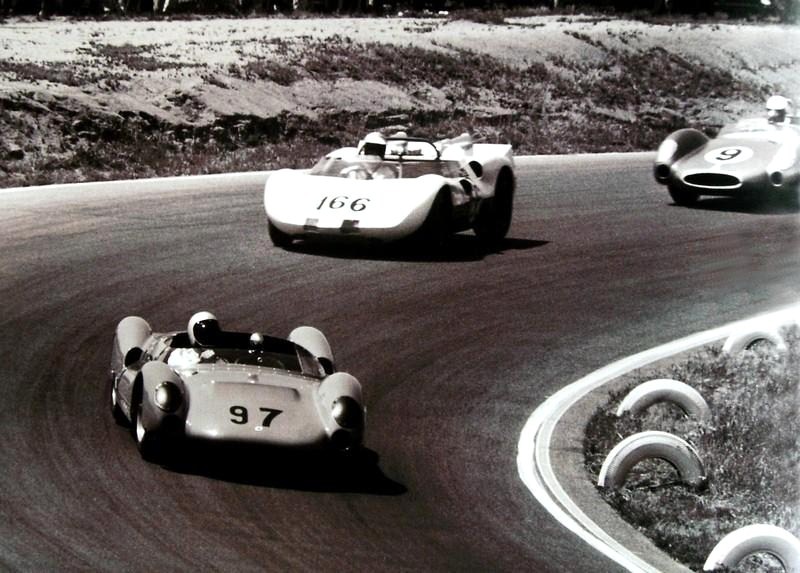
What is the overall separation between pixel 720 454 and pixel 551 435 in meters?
1.08

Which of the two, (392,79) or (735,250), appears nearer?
(735,250)

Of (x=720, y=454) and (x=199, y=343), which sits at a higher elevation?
(x=199, y=343)

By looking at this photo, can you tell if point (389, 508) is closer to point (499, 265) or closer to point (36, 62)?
point (499, 265)

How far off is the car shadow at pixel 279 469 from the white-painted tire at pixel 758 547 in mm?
1800

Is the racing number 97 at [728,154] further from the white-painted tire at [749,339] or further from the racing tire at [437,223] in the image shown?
the white-painted tire at [749,339]

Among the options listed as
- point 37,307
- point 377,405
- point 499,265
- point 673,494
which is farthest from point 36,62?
point 673,494

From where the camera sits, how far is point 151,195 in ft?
59.2

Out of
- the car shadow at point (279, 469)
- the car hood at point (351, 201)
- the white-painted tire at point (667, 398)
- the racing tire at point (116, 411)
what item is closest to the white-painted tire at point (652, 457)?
the white-painted tire at point (667, 398)

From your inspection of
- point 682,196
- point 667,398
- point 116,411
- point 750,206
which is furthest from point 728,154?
point 116,411

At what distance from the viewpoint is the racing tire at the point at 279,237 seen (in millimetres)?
15523

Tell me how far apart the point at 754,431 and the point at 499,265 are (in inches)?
210

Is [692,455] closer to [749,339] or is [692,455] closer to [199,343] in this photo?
[199,343]

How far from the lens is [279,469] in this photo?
8938 mm

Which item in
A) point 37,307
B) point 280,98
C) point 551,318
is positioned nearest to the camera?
point 37,307
